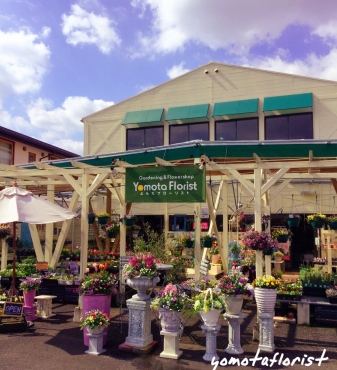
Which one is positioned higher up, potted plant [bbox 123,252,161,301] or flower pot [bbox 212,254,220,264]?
potted plant [bbox 123,252,161,301]

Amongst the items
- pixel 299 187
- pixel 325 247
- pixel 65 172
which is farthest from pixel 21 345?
pixel 299 187

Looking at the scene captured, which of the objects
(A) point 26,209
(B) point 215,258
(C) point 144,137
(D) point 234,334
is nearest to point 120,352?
(D) point 234,334

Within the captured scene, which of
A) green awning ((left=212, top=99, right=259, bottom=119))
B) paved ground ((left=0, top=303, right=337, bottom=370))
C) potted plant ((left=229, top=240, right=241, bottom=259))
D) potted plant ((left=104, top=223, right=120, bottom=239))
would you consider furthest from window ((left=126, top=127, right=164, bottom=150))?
paved ground ((left=0, top=303, right=337, bottom=370))

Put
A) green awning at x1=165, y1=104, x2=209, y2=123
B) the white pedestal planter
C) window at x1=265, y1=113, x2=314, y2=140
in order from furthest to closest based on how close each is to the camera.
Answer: green awning at x1=165, y1=104, x2=209, y2=123 → window at x1=265, y1=113, x2=314, y2=140 → the white pedestal planter

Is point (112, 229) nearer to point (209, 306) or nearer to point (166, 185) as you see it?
point (166, 185)

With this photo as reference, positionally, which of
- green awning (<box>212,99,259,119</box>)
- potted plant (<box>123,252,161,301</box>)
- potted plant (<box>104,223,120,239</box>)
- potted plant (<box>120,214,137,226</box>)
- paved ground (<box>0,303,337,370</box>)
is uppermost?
green awning (<box>212,99,259,119</box>)

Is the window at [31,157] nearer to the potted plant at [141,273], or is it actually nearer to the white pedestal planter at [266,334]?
the potted plant at [141,273]

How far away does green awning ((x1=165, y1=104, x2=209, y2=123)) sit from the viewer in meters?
18.8

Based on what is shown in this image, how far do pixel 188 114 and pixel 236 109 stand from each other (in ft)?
7.42

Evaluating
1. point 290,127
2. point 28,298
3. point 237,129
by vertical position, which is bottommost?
point 28,298

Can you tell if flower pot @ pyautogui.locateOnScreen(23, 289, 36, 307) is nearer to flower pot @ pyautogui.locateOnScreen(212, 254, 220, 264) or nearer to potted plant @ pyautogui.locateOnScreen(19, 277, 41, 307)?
potted plant @ pyautogui.locateOnScreen(19, 277, 41, 307)

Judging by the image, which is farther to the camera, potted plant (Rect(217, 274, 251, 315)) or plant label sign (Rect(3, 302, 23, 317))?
plant label sign (Rect(3, 302, 23, 317))

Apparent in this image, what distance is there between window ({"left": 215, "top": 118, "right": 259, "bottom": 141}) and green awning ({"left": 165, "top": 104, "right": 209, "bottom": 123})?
0.84 meters

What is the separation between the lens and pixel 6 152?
21.9 meters
